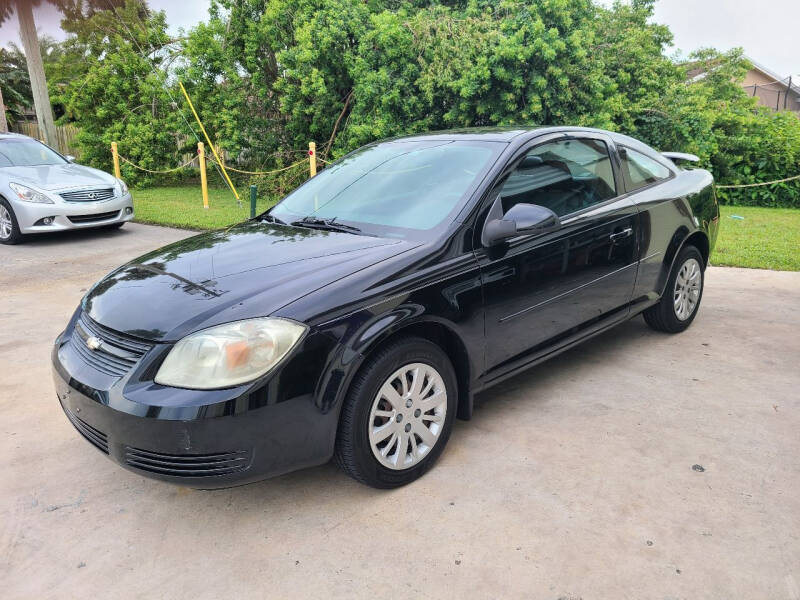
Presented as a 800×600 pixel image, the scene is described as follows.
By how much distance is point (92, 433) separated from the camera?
266 cm

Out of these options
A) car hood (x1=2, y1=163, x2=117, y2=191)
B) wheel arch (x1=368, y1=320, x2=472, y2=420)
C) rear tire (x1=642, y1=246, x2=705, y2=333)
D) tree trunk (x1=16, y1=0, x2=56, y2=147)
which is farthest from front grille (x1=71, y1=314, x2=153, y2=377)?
tree trunk (x1=16, y1=0, x2=56, y2=147)

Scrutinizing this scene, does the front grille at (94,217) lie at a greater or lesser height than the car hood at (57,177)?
lesser

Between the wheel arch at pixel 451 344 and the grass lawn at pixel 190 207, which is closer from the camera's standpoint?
the wheel arch at pixel 451 344

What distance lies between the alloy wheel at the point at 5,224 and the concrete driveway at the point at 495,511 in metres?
5.54

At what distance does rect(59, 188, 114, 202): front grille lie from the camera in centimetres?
882

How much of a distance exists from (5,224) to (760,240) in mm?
10086

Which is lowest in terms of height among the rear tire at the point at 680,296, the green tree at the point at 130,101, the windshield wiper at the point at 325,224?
the rear tire at the point at 680,296

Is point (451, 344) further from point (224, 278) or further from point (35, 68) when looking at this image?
point (35, 68)

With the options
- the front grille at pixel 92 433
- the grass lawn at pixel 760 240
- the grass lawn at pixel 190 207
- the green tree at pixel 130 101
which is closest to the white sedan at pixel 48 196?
the grass lawn at pixel 190 207

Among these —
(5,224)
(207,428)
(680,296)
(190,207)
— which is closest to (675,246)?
(680,296)

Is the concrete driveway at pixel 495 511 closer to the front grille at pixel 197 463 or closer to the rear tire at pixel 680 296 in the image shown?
the front grille at pixel 197 463

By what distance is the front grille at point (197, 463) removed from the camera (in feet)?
8.00

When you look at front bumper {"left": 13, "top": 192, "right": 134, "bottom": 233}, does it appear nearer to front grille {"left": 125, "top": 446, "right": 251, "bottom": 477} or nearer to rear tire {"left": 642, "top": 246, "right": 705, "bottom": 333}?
front grille {"left": 125, "top": 446, "right": 251, "bottom": 477}

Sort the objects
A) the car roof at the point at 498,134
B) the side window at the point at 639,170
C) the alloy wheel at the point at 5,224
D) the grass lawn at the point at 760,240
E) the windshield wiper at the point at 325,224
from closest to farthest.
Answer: the windshield wiper at the point at 325,224 → the car roof at the point at 498,134 → the side window at the point at 639,170 → the grass lawn at the point at 760,240 → the alloy wheel at the point at 5,224
